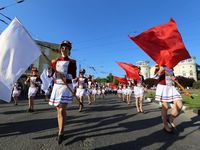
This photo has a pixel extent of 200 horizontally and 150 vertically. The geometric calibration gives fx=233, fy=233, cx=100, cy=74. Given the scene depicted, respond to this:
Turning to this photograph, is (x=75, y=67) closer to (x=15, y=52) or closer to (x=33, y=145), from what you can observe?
(x=15, y=52)

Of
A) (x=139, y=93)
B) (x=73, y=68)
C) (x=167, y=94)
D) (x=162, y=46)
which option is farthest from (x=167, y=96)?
(x=139, y=93)

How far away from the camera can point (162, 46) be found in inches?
253

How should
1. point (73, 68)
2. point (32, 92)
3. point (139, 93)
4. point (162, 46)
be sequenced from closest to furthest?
point (73, 68), point (162, 46), point (32, 92), point (139, 93)

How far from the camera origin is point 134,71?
11688 millimetres

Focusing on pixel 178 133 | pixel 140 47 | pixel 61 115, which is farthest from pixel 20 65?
pixel 178 133

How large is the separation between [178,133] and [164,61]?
191 centimetres

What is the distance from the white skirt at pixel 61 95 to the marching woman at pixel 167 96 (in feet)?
8.47

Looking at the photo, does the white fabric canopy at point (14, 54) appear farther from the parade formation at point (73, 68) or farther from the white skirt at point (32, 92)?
the white skirt at point (32, 92)

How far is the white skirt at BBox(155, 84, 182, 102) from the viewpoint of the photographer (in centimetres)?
617

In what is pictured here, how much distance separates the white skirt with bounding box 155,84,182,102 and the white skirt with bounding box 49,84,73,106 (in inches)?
101

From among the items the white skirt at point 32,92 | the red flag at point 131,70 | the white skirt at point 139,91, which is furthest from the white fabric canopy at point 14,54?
the red flag at point 131,70

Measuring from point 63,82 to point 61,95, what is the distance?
293mm

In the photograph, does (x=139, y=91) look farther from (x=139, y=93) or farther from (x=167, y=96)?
(x=167, y=96)

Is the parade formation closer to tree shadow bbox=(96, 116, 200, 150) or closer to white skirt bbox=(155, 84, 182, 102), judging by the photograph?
white skirt bbox=(155, 84, 182, 102)
